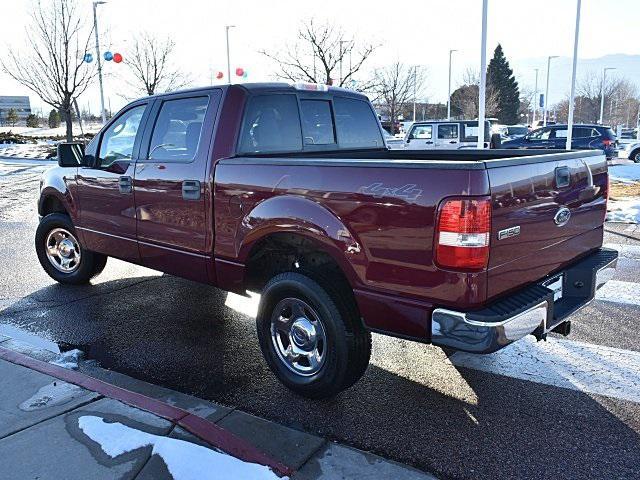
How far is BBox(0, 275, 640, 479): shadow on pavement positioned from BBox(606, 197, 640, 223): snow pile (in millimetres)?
7195

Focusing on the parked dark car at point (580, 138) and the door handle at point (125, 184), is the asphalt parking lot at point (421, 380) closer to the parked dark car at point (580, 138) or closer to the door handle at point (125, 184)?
the door handle at point (125, 184)

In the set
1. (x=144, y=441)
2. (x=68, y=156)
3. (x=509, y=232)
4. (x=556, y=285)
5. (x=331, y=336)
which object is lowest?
(x=144, y=441)

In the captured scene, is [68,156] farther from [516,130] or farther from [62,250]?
[516,130]

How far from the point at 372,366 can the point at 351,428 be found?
36.0 inches

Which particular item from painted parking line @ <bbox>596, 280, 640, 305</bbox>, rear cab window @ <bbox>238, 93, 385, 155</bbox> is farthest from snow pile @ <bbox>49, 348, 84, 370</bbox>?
painted parking line @ <bbox>596, 280, 640, 305</bbox>

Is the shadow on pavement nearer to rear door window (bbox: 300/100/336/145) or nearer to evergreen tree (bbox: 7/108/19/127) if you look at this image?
rear door window (bbox: 300/100/336/145)

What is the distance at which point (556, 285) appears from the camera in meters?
3.51

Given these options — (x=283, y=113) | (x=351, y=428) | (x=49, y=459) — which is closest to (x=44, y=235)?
(x=283, y=113)

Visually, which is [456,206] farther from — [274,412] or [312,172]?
[274,412]

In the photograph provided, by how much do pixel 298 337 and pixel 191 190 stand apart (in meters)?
1.41

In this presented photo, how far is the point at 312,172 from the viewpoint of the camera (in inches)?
132

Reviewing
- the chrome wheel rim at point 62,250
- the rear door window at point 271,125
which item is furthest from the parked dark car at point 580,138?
the chrome wheel rim at point 62,250

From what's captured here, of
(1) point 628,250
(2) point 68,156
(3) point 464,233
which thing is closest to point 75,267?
(2) point 68,156

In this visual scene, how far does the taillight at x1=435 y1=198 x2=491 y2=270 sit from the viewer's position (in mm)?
2742
